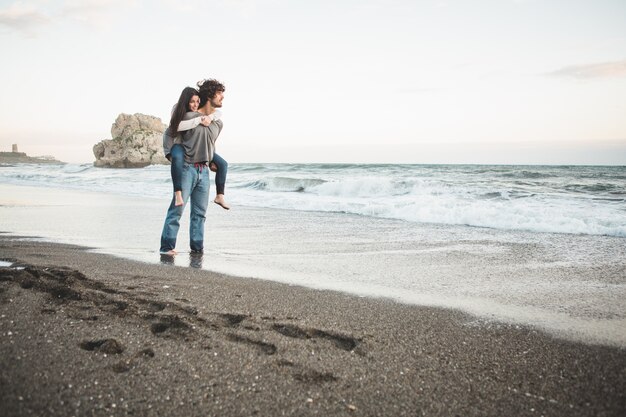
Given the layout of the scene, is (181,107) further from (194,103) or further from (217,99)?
(217,99)

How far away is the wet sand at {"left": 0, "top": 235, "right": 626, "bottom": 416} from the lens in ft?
4.79

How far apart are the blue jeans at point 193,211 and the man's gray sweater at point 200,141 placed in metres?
0.14

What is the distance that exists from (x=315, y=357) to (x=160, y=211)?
26.4 feet

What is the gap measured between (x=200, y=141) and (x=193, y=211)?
86cm

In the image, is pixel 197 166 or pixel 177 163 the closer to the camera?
pixel 177 163

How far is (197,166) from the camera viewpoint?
475 centimetres

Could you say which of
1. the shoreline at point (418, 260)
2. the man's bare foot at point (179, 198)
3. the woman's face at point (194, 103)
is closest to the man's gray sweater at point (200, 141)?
the woman's face at point (194, 103)

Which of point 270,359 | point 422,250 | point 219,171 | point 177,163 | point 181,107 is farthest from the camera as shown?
point 422,250

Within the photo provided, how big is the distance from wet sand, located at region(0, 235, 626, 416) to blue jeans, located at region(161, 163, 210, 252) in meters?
1.82

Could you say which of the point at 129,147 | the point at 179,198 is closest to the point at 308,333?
the point at 179,198

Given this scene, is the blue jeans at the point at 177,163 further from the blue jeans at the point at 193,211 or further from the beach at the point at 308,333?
the beach at the point at 308,333

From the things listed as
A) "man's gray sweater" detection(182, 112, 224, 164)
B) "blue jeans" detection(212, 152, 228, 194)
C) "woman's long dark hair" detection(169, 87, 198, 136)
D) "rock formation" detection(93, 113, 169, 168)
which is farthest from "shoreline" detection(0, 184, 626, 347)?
"rock formation" detection(93, 113, 169, 168)

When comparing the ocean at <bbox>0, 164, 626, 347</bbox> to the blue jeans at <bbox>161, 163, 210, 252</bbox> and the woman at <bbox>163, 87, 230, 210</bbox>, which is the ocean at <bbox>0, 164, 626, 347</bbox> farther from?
the woman at <bbox>163, 87, 230, 210</bbox>

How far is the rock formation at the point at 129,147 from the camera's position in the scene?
58.6 metres
